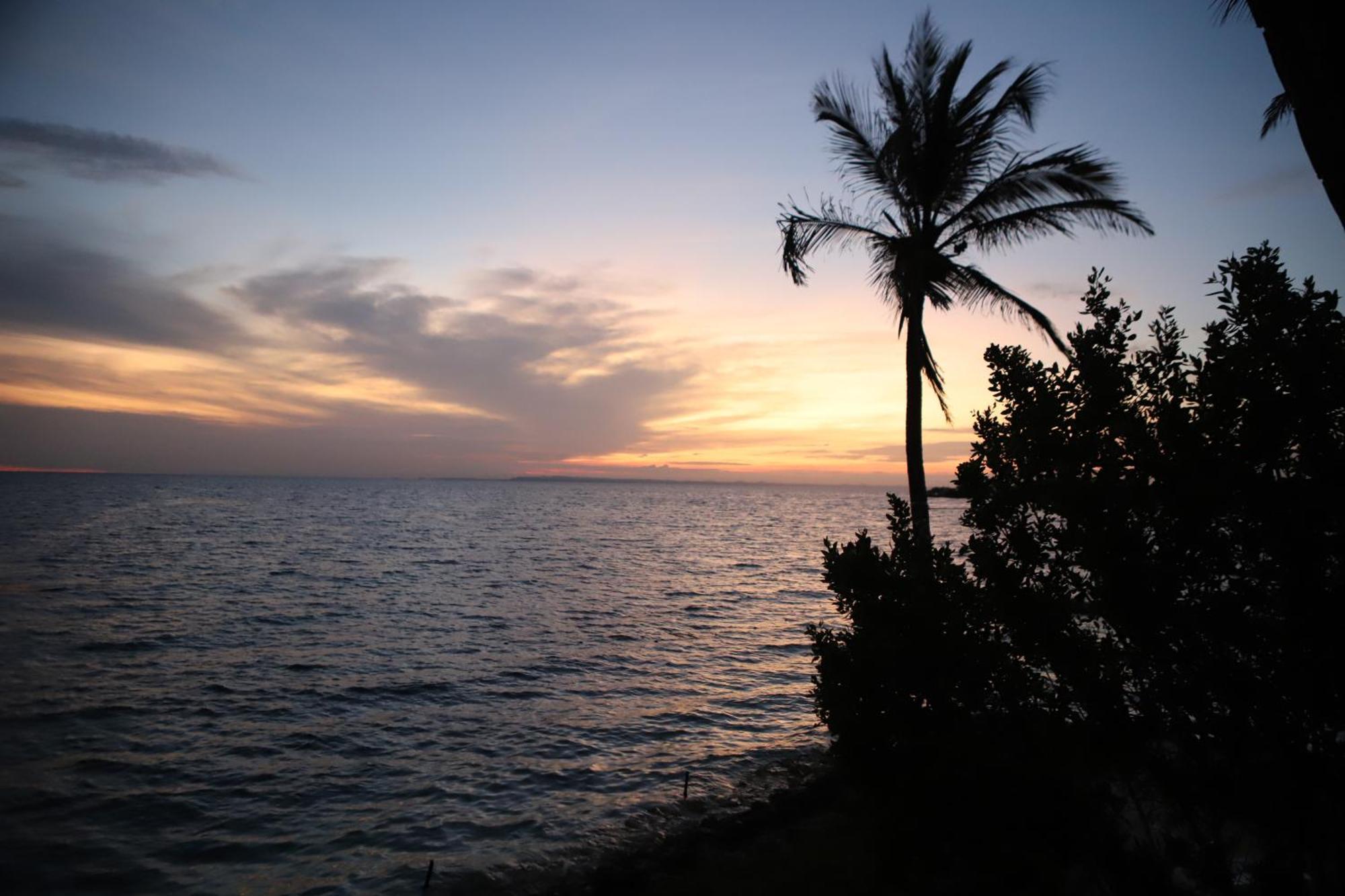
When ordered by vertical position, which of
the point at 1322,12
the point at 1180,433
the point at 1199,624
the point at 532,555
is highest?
the point at 1322,12

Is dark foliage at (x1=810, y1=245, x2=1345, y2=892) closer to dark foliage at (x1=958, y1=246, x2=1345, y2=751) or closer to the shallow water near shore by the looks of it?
dark foliage at (x1=958, y1=246, x2=1345, y2=751)

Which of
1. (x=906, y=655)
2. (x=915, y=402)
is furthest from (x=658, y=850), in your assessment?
(x=915, y=402)

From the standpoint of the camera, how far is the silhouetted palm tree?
3.69 metres

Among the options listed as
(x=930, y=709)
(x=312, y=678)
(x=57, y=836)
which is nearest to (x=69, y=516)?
(x=312, y=678)

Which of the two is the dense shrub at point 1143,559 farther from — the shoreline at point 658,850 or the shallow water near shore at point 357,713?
the shallow water near shore at point 357,713

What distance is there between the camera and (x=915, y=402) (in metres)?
12.5

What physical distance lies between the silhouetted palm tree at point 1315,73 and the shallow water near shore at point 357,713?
10.4 metres

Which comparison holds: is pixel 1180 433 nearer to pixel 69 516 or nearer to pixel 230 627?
pixel 230 627

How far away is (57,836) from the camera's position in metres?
8.98

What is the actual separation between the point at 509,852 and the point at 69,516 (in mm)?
85116

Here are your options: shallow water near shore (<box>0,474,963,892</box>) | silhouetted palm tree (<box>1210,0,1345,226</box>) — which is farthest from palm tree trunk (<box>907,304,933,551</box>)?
silhouetted palm tree (<box>1210,0,1345,226</box>)

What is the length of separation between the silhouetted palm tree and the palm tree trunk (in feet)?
26.8

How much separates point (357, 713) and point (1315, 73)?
57.7ft

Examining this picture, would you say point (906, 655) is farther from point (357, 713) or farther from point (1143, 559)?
point (357, 713)
